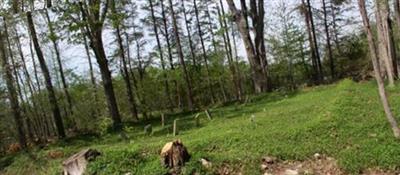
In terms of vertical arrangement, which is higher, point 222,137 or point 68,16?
point 68,16

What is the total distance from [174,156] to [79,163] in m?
2.11

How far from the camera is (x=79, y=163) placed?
991 centimetres

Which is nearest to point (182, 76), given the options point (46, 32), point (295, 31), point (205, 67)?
point (205, 67)

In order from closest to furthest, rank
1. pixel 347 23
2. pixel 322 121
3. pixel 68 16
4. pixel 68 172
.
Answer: pixel 68 172, pixel 322 121, pixel 68 16, pixel 347 23

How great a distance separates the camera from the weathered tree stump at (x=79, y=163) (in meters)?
9.89

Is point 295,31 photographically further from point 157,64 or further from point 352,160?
point 352,160

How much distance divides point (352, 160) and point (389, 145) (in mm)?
839

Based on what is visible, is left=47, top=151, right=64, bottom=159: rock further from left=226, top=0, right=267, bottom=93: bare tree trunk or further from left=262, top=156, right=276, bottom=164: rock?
left=226, top=0, right=267, bottom=93: bare tree trunk

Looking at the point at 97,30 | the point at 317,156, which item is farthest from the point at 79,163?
the point at 97,30

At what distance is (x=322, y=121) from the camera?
10711 mm

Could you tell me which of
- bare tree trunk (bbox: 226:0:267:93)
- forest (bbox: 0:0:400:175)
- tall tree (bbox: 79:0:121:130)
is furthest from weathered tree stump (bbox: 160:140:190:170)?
bare tree trunk (bbox: 226:0:267:93)

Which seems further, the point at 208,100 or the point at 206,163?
the point at 208,100

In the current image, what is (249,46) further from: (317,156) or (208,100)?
(208,100)

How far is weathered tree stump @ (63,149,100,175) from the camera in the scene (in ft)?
32.4
